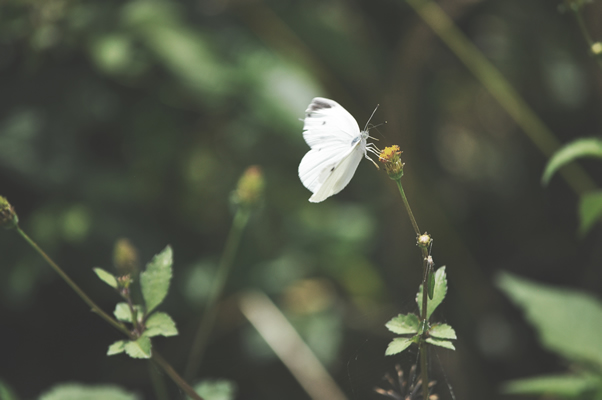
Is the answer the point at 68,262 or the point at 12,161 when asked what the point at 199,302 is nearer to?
the point at 68,262

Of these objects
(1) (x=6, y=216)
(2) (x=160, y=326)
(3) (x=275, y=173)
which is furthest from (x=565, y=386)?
(3) (x=275, y=173)

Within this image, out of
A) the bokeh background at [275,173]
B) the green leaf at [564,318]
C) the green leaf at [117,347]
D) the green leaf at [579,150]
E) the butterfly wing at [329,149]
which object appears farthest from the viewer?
the bokeh background at [275,173]

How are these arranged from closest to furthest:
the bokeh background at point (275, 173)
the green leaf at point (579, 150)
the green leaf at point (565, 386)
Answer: the green leaf at point (579, 150)
the green leaf at point (565, 386)
the bokeh background at point (275, 173)

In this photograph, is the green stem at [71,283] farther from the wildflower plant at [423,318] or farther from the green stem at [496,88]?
the green stem at [496,88]

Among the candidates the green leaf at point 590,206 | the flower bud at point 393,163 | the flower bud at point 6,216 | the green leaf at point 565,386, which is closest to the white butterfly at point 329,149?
the flower bud at point 393,163

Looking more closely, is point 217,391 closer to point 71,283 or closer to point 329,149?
point 71,283
